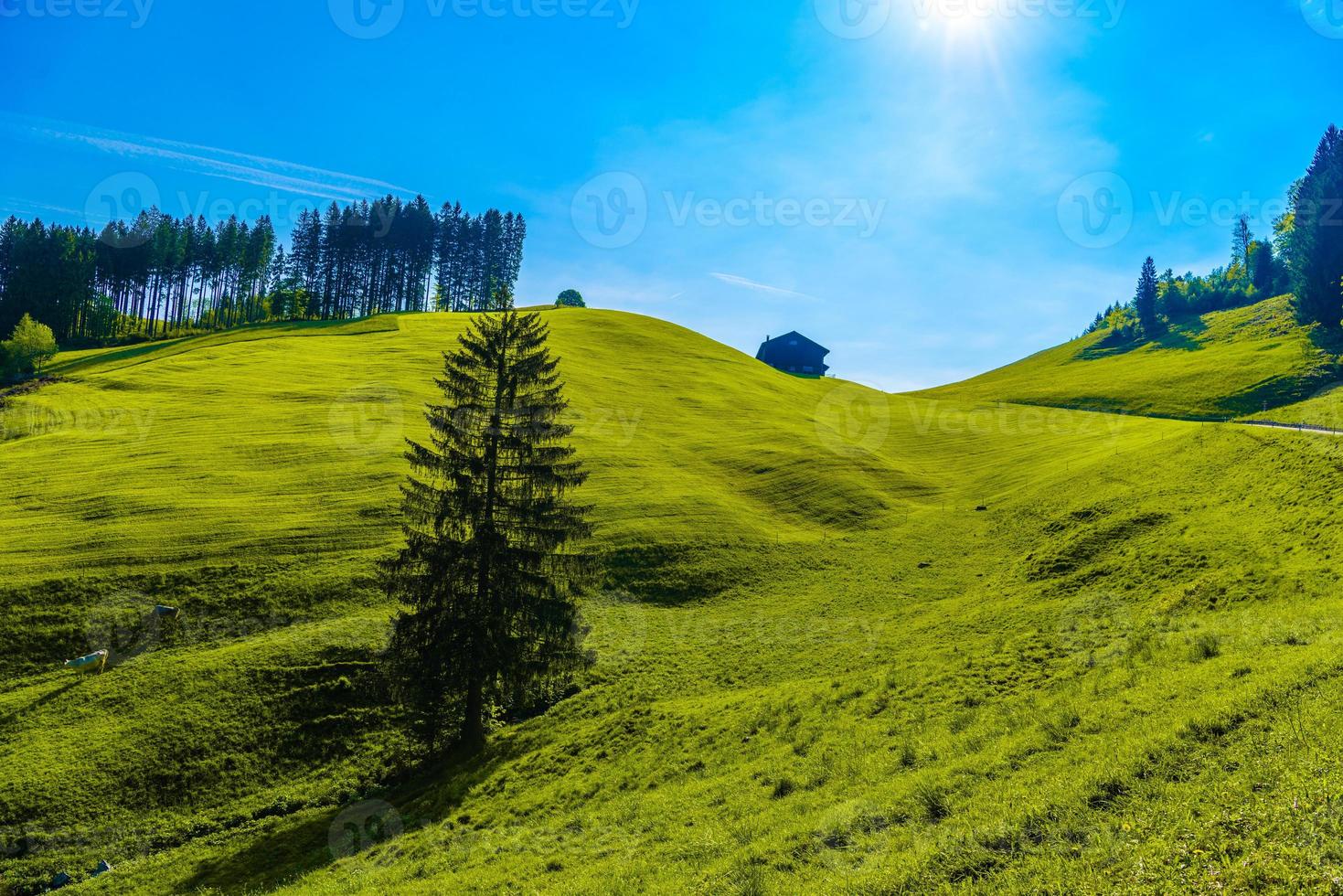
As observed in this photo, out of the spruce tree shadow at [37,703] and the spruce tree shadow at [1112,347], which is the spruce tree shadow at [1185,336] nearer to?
the spruce tree shadow at [1112,347]

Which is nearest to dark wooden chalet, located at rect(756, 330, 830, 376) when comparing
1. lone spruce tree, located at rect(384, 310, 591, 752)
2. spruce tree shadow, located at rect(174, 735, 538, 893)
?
lone spruce tree, located at rect(384, 310, 591, 752)

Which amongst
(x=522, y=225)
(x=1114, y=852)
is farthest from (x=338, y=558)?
(x=522, y=225)

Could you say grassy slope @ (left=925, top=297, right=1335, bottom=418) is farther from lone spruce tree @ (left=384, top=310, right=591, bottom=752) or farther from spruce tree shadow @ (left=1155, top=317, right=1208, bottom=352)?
lone spruce tree @ (left=384, top=310, right=591, bottom=752)

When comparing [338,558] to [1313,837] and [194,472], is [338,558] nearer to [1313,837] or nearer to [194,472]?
[194,472]

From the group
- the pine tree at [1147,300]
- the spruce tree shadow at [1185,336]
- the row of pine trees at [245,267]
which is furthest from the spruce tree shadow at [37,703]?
the pine tree at [1147,300]

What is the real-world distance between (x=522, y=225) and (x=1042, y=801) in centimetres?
15116

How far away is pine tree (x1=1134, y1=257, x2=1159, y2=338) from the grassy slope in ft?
24.0

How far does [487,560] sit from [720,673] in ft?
37.5

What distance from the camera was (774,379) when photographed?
323 ft

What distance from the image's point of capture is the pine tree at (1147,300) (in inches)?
5512

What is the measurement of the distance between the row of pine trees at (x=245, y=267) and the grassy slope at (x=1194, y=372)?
9831cm

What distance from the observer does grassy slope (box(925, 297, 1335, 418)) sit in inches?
2891

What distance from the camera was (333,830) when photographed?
19.9 m

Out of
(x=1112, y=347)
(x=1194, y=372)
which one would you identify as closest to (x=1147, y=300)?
(x=1112, y=347)
